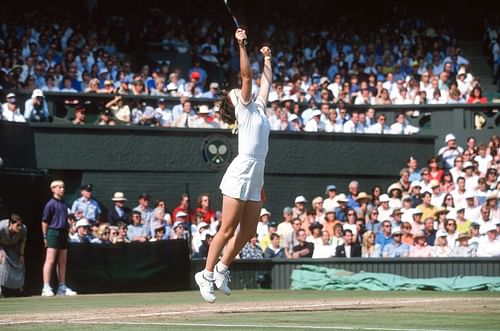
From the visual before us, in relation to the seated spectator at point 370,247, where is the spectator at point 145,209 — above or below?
above

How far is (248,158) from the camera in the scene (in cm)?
1151

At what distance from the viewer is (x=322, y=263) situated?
68.5ft

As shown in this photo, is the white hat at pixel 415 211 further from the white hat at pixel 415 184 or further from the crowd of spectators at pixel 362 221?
the white hat at pixel 415 184

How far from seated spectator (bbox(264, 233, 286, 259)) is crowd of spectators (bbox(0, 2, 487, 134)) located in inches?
174

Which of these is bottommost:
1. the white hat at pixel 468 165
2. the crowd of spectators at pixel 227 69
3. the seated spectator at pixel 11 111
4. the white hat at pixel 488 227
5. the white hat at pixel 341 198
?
the white hat at pixel 488 227

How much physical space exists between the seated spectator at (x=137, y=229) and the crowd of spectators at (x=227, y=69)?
3.35 metres

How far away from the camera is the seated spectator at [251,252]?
20812 millimetres

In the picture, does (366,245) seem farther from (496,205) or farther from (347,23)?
(347,23)

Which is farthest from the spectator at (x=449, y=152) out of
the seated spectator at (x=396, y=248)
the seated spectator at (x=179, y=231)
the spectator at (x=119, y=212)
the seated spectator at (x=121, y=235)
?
the seated spectator at (x=121, y=235)

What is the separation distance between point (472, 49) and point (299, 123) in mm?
7623

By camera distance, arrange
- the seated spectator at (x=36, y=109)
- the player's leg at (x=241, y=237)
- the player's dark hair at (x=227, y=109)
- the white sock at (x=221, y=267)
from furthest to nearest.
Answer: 1. the seated spectator at (x=36, y=109)
2. the white sock at (x=221, y=267)
3. the player's dark hair at (x=227, y=109)
4. the player's leg at (x=241, y=237)

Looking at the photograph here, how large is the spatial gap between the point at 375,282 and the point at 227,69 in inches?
452

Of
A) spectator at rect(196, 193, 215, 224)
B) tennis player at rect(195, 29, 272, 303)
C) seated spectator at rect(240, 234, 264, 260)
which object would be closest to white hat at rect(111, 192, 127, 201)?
spectator at rect(196, 193, 215, 224)

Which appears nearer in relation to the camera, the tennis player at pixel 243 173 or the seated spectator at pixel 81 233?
the tennis player at pixel 243 173
